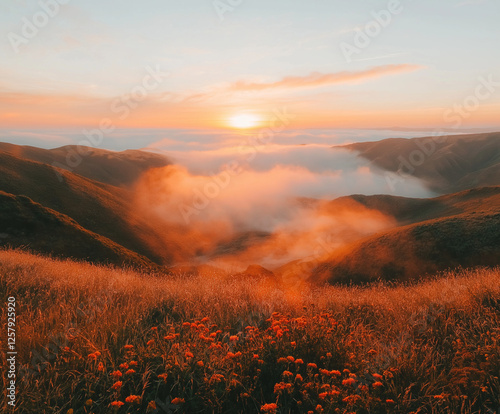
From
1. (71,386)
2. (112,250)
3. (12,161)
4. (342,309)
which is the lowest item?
(112,250)

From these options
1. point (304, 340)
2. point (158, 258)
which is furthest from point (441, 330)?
point (158, 258)

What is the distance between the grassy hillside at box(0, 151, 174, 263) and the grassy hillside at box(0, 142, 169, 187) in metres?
57.5

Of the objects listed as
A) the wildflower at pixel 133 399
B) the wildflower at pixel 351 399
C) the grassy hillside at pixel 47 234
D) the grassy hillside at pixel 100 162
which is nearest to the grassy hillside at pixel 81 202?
the grassy hillside at pixel 47 234

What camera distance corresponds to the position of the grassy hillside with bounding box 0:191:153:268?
36031 mm

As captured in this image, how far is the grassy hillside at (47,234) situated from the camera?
1419 inches

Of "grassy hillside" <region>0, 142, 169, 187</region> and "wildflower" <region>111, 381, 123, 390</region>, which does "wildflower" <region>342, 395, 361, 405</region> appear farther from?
"grassy hillside" <region>0, 142, 169, 187</region>

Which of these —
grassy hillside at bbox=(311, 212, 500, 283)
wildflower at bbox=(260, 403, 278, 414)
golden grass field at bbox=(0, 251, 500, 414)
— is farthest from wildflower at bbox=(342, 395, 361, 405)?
grassy hillside at bbox=(311, 212, 500, 283)

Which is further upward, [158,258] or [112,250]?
[112,250]

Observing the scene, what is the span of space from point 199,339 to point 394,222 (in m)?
79.8

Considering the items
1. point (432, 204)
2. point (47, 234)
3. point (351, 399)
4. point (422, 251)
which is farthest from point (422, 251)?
point (47, 234)

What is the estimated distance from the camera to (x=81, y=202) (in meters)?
69.7

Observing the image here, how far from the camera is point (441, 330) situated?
502 cm

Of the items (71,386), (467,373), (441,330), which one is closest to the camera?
(71,386)

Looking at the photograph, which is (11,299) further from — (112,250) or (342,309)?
(112,250)
